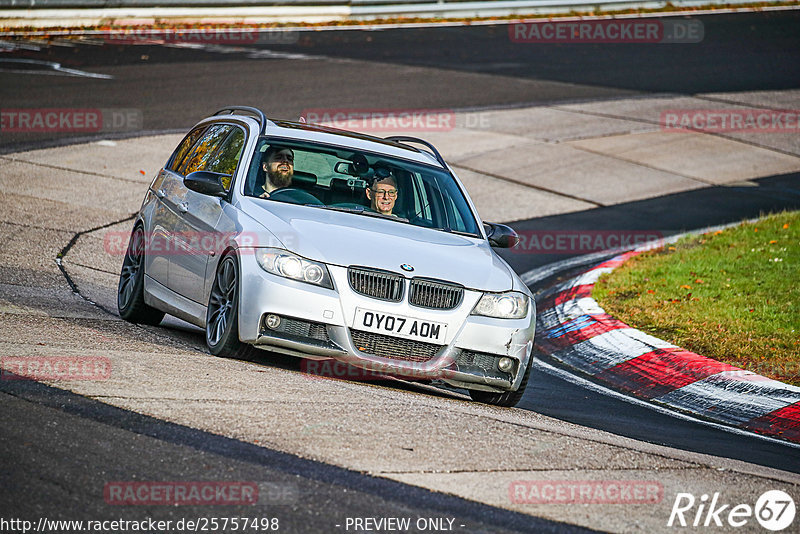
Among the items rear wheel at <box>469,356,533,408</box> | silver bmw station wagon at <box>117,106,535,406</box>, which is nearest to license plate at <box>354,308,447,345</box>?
silver bmw station wagon at <box>117,106,535,406</box>

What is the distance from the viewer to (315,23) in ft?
100

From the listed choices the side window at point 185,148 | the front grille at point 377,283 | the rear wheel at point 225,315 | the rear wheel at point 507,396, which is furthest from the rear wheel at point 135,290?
the rear wheel at point 507,396

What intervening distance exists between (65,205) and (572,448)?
9341mm

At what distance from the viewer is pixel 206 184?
8.20m

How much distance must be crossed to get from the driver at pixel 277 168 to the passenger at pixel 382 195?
62 centimetres

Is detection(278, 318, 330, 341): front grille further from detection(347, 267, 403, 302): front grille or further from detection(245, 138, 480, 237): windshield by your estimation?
detection(245, 138, 480, 237): windshield

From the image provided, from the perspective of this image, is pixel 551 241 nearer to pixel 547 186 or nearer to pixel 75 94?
pixel 547 186

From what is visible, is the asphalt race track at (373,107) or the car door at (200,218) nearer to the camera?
the asphalt race track at (373,107)

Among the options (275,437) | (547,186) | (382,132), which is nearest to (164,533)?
(275,437)

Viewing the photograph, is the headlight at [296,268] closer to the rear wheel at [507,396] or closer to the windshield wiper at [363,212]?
the windshield wiper at [363,212]

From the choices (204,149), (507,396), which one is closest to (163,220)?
(204,149)

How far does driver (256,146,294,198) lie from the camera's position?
8492 millimetres

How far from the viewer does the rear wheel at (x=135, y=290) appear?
9117 millimetres

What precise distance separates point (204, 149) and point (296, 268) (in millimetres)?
2396
